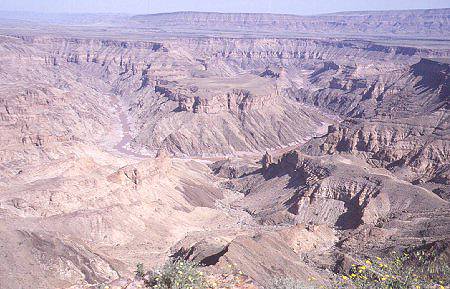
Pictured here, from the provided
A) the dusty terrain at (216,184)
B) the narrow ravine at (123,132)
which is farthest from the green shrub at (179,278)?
the narrow ravine at (123,132)

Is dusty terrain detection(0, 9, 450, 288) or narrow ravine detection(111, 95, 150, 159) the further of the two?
narrow ravine detection(111, 95, 150, 159)

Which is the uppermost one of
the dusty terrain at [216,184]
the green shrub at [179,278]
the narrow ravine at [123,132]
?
the green shrub at [179,278]

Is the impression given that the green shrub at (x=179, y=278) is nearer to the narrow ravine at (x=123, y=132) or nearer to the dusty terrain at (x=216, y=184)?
the dusty terrain at (x=216, y=184)

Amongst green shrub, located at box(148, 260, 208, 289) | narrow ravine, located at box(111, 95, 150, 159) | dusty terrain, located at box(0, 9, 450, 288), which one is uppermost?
green shrub, located at box(148, 260, 208, 289)

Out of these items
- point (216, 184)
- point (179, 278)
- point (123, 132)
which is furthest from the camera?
point (123, 132)

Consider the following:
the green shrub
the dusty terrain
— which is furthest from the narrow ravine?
the green shrub

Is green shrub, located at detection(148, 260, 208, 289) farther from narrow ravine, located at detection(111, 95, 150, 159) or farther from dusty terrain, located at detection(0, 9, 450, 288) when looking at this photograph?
narrow ravine, located at detection(111, 95, 150, 159)


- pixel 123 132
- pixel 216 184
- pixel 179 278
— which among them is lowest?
pixel 123 132

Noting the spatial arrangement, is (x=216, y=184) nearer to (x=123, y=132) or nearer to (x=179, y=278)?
(x=123, y=132)

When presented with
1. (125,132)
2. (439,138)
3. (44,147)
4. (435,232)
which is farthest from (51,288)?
(125,132)

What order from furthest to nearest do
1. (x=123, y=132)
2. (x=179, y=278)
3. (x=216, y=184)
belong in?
(x=123, y=132), (x=216, y=184), (x=179, y=278)

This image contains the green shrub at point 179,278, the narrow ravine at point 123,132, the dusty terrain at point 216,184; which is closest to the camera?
the green shrub at point 179,278

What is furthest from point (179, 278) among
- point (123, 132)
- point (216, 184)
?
point (123, 132)
